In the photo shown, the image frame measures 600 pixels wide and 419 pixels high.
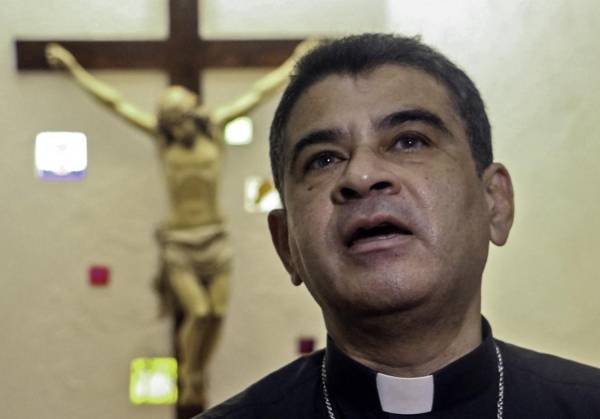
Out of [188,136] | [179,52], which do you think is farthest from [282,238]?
[179,52]

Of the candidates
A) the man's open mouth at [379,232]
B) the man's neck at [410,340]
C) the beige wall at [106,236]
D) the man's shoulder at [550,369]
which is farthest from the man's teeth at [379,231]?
the beige wall at [106,236]

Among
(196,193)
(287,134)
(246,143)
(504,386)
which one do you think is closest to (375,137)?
(287,134)

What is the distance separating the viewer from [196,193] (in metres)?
4.98

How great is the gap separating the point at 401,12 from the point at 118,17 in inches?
72.1

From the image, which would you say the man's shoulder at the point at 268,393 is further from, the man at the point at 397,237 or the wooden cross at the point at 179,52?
the wooden cross at the point at 179,52

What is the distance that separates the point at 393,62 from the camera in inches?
64.1

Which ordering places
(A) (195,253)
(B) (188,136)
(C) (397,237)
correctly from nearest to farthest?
(C) (397,237), (B) (188,136), (A) (195,253)

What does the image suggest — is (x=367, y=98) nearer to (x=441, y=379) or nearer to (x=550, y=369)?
(x=441, y=379)

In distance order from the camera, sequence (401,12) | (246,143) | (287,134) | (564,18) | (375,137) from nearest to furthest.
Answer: (375,137), (287,134), (564,18), (401,12), (246,143)

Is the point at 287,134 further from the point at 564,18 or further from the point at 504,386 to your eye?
the point at 564,18

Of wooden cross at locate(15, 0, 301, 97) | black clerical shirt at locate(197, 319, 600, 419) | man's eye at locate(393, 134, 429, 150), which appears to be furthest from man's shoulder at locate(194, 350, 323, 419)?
wooden cross at locate(15, 0, 301, 97)

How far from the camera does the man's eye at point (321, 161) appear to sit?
1576mm

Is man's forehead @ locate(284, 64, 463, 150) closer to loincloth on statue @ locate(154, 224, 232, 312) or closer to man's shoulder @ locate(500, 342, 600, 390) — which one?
man's shoulder @ locate(500, 342, 600, 390)

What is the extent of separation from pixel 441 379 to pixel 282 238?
0.37 m
